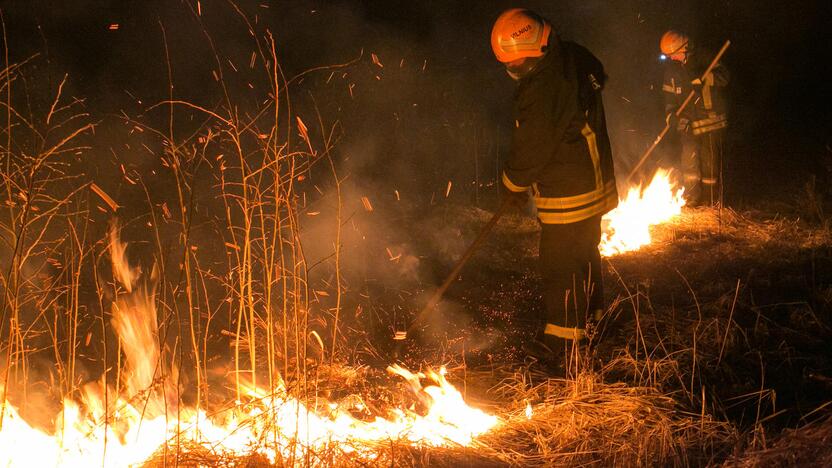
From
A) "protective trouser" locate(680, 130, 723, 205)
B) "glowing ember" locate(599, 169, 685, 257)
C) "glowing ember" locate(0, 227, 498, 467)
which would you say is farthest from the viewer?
"protective trouser" locate(680, 130, 723, 205)

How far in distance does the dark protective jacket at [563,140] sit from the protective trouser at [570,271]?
96mm

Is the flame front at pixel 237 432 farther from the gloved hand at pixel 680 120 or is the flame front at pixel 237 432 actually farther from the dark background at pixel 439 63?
the gloved hand at pixel 680 120

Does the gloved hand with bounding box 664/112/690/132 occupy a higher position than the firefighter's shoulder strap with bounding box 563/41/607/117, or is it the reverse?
the gloved hand with bounding box 664/112/690/132

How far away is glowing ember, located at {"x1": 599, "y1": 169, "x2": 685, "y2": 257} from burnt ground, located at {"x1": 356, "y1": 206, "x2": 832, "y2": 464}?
208mm

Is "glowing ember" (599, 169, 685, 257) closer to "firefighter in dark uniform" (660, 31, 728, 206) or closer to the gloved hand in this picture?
"firefighter in dark uniform" (660, 31, 728, 206)

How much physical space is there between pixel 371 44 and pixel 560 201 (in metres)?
4.67

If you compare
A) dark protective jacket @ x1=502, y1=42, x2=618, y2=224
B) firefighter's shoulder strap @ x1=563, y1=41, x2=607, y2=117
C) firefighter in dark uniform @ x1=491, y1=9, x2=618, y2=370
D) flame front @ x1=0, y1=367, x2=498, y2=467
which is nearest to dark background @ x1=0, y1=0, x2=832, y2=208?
flame front @ x1=0, y1=367, x2=498, y2=467

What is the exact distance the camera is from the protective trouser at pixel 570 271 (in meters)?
4.45

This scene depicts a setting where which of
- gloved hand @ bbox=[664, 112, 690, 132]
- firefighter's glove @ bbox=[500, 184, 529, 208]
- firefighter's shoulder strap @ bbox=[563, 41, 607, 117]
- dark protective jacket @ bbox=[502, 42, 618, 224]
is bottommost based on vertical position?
firefighter's glove @ bbox=[500, 184, 529, 208]

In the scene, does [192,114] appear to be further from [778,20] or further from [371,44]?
[778,20]

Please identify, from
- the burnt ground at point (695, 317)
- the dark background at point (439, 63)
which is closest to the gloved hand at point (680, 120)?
the dark background at point (439, 63)

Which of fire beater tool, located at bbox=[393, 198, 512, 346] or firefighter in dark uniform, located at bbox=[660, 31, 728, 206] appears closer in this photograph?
fire beater tool, located at bbox=[393, 198, 512, 346]

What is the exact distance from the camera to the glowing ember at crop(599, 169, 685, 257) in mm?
6750

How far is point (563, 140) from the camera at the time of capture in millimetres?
4363
